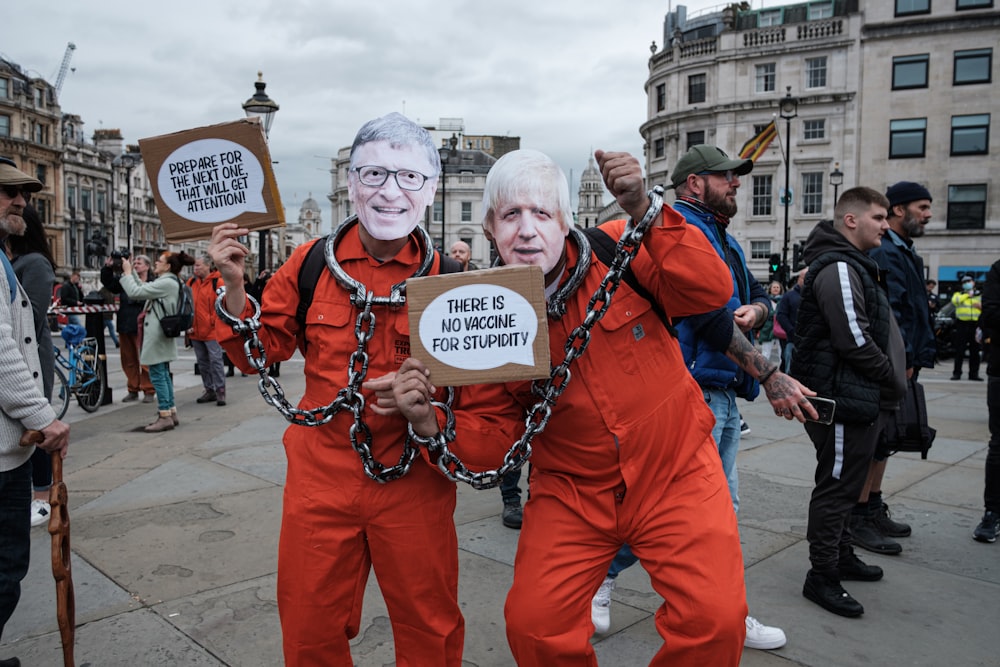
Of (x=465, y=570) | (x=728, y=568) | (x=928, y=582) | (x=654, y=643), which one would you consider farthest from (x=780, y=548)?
(x=728, y=568)

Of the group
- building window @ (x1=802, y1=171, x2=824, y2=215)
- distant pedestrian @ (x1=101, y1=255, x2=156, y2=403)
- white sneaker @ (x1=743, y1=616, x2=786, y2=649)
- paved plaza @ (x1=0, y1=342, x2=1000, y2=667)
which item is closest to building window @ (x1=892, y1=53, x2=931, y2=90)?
building window @ (x1=802, y1=171, x2=824, y2=215)

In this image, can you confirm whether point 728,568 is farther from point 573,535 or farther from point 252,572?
point 252,572

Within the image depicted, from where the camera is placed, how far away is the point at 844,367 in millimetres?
3768

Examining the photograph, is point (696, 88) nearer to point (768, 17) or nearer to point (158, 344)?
point (768, 17)

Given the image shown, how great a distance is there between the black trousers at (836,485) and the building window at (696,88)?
42.3m

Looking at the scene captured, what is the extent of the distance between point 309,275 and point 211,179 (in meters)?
0.48

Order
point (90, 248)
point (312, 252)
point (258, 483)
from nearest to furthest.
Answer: point (312, 252)
point (258, 483)
point (90, 248)

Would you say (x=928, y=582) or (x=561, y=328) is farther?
(x=928, y=582)

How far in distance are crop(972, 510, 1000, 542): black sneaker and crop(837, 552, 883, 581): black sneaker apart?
1.09 meters

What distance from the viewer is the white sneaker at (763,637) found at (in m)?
3.26

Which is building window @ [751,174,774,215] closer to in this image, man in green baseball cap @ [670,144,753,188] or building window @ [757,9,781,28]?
building window @ [757,9,781,28]

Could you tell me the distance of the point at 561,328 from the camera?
2.30 metres

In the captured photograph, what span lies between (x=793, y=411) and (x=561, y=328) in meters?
1.10

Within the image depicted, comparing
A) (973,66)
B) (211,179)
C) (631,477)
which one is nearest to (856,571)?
(631,477)
